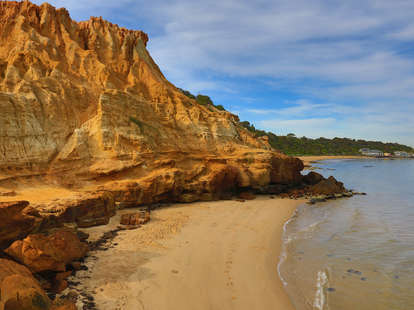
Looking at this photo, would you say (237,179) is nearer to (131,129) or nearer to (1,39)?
(131,129)

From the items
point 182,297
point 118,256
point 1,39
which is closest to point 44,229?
point 118,256

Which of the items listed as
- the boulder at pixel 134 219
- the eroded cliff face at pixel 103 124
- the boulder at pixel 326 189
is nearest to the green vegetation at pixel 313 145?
the boulder at pixel 326 189

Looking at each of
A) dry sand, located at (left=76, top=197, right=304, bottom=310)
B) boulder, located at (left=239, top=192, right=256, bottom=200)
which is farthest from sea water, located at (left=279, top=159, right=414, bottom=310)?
boulder, located at (left=239, top=192, right=256, bottom=200)

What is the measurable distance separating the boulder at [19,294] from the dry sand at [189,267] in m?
1.31

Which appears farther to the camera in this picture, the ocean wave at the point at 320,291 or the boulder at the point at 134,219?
the boulder at the point at 134,219

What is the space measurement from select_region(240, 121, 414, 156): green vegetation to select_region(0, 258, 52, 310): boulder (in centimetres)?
6559

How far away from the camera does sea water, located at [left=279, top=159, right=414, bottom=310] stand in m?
6.45

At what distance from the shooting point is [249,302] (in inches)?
232

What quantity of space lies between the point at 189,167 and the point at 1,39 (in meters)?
13.7

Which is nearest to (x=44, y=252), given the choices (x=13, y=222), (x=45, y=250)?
(x=45, y=250)

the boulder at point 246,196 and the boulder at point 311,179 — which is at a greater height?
the boulder at point 311,179

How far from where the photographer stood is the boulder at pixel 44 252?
570 cm

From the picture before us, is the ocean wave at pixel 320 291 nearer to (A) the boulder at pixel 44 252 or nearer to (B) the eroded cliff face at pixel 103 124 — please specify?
(A) the boulder at pixel 44 252

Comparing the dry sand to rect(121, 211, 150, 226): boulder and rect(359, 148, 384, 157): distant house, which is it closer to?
rect(121, 211, 150, 226): boulder
